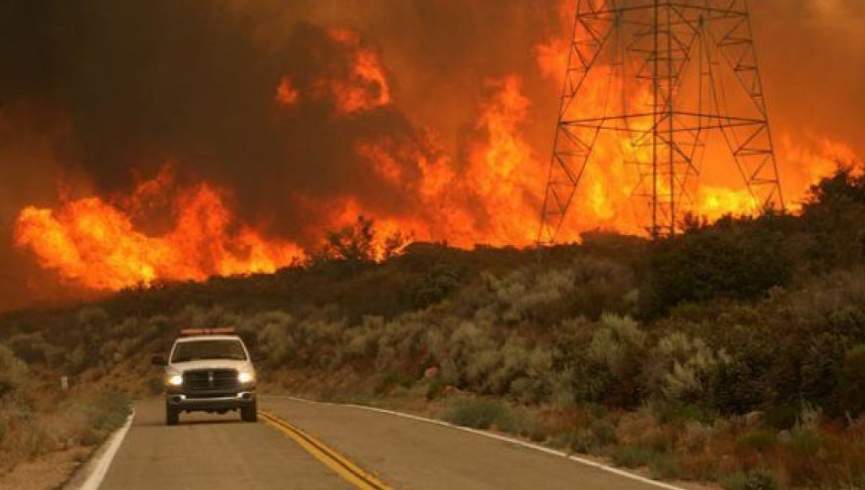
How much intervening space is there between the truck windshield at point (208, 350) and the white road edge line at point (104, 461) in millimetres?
2034

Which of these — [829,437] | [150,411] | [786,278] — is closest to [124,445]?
[829,437]

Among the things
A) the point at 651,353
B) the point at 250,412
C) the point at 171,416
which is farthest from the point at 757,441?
the point at 171,416

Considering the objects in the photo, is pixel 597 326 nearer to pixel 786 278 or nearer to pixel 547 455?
pixel 786 278

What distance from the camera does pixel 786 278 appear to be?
113 feet

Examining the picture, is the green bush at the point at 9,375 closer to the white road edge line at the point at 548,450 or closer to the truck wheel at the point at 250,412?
the truck wheel at the point at 250,412

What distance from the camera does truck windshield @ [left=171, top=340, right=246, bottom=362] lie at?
94.8 feet

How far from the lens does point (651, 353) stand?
26594 millimetres

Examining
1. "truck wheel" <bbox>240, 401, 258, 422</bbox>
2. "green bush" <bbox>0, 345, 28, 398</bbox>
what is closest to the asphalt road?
"truck wheel" <bbox>240, 401, 258, 422</bbox>

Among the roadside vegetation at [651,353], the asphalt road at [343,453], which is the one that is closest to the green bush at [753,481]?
the roadside vegetation at [651,353]

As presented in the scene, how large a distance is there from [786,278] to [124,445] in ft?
63.4

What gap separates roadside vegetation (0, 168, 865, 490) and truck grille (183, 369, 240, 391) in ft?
12.7

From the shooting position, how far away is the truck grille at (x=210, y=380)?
27.9 meters

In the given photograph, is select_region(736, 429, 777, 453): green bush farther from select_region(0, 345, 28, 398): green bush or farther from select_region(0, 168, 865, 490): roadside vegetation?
select_region(0, 345, 28, 398): green bush

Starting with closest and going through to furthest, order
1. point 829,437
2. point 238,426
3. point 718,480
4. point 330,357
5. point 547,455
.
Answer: point 718,480 < point 829,437 < point 547,455 < point 238,426 < point 330,357
